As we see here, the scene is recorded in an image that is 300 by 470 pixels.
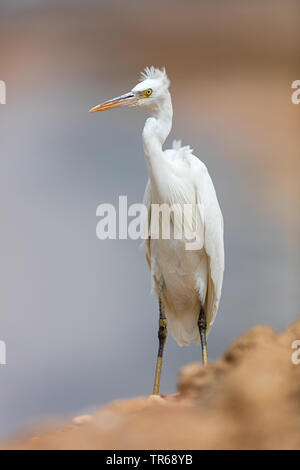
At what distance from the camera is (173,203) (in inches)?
73.4

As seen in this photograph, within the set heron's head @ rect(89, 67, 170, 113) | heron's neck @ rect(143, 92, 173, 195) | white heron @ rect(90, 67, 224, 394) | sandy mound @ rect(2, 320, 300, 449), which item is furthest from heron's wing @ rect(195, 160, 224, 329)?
sandy mound @ rect(2, 320, 300, 449)

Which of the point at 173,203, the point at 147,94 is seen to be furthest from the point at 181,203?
the point at 147,94

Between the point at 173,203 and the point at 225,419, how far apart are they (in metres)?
0.88

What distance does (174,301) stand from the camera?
2037 mm

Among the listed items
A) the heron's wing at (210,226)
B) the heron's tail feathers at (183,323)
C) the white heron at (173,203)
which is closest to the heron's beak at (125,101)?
the white heron at (173,203)

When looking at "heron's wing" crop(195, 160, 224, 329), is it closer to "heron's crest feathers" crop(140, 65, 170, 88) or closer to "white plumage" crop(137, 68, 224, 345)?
"white plumage" crop(137, 68, 224, 345)

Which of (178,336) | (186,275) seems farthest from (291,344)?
(178,336)

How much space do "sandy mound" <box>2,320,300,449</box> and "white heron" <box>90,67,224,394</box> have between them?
64 cm

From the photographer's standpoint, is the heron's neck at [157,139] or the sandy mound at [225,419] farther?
the heron's neck at [157,139]

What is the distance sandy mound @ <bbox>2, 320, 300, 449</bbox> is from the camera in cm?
108

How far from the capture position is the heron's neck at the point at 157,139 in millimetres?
1767

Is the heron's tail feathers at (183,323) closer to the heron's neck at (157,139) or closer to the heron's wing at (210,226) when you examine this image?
the heron's wing at (210,226)
